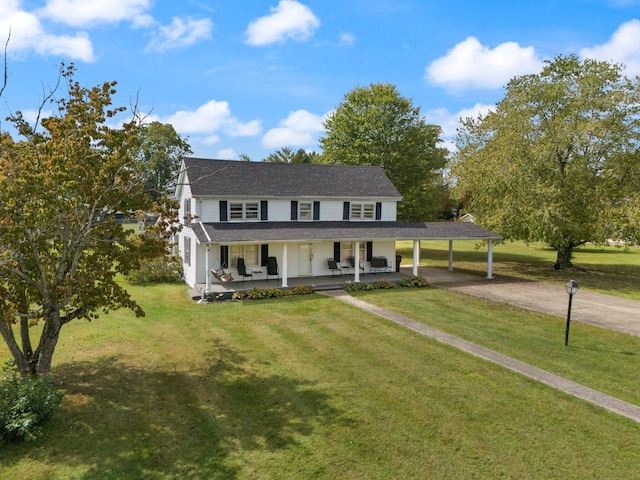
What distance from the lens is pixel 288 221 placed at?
2356 cm

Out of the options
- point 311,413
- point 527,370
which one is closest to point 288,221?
point 527,370

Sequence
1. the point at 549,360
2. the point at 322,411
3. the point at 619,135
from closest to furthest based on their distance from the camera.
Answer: the point at 322,411 < the point at 549,360 < the point at 619,135

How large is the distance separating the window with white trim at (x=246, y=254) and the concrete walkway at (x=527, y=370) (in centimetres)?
780

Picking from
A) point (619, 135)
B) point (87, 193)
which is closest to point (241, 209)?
point (87, 193)

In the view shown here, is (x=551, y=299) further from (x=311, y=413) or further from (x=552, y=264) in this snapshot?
(x=552, y=264)

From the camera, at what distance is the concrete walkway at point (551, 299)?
51.8ft

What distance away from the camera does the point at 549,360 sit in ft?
36.7

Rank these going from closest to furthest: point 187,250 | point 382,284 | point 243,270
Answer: point 243,270 → point 382,284 → point 187,250

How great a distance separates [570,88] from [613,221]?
9702 millimetres

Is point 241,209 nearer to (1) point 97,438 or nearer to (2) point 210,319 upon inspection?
(2) point 210,319

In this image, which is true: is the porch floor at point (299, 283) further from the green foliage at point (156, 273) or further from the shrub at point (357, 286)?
the green foliage at point (156, 273)

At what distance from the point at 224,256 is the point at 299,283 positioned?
4175 mm

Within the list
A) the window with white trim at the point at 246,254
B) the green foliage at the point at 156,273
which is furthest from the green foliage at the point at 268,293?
the green foliage at the point at 156,273

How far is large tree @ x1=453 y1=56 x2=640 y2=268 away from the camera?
25047mm
